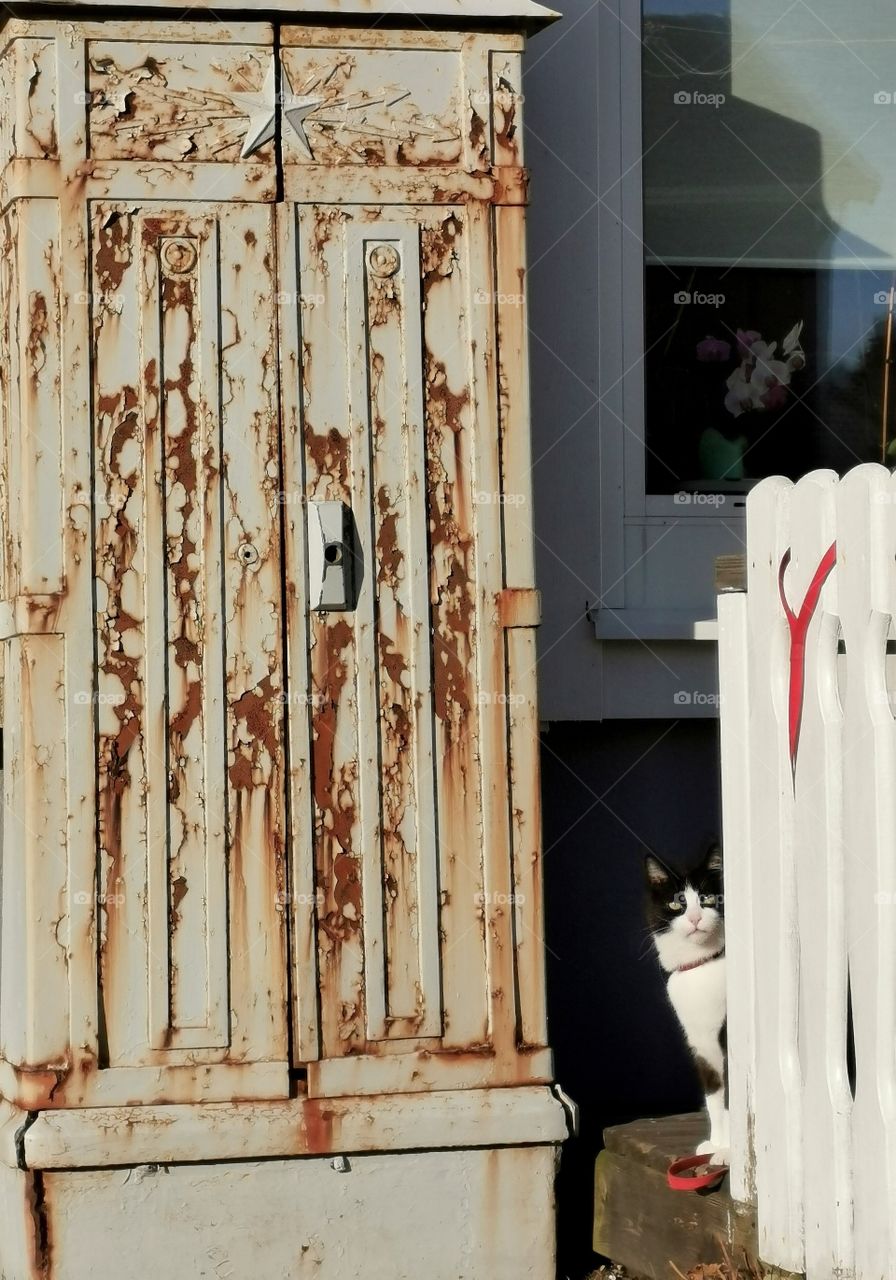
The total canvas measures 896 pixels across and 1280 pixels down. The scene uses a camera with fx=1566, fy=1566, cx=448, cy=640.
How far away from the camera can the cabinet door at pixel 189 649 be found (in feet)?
10.9

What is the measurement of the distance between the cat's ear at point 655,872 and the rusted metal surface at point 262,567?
39 cm

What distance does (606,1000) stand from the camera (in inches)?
171

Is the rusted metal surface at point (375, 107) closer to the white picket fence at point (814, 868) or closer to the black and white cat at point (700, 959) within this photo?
the white picket fence at point (814, 868)

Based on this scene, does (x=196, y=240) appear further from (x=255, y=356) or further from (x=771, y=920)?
(x=771, y=920)

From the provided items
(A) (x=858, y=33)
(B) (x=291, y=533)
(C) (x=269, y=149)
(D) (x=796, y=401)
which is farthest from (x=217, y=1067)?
(A) (x=858, y=33)

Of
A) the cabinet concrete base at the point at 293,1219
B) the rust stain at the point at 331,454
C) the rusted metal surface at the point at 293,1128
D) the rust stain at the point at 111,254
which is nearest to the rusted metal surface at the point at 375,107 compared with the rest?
the rust stain at the point at 111,254

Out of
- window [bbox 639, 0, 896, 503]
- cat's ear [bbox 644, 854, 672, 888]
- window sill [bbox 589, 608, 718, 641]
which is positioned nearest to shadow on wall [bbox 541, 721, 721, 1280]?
window sill [bbox 589, 608, 718, 641]

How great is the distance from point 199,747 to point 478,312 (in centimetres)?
114

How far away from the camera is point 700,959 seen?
352 centimetres

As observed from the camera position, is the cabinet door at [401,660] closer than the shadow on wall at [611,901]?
Yes

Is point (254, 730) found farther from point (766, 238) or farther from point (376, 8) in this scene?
point (766, 238)

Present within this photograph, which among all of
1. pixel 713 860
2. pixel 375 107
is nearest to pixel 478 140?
pixel 375 107

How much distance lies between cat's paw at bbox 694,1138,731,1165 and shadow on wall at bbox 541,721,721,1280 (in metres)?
0.87

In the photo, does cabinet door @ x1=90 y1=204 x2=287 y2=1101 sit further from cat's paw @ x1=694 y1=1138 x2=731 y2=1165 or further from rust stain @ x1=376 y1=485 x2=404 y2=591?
cat's paw @ x1=694 y1=1138 x2=731 y2=1165
